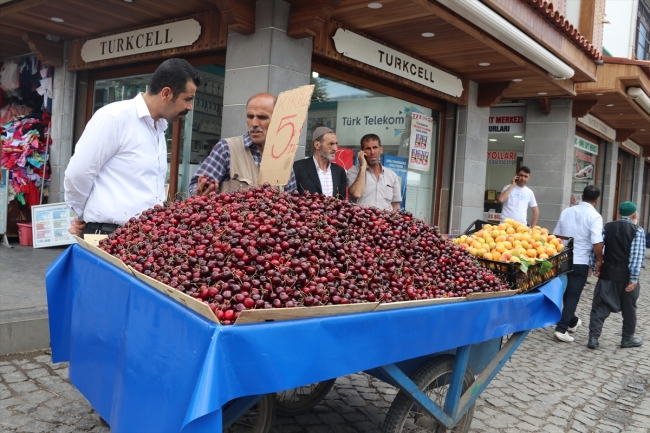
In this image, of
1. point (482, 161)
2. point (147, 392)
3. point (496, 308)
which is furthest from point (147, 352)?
point (482, 161)

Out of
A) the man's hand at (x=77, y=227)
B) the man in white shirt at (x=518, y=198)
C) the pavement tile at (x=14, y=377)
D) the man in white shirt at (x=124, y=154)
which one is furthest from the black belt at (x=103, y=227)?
the man in white shirt at (x=518, y=198)

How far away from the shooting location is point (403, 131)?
848 cm

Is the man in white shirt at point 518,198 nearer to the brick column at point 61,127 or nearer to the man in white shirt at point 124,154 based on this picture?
the man in white shirt at point 124,154

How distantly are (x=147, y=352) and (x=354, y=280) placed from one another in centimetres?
82

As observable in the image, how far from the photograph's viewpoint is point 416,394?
7.91 ft

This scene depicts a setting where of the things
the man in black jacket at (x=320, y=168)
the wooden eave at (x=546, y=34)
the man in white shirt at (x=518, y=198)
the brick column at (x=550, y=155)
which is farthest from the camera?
the brick column at (x=550, y=155)

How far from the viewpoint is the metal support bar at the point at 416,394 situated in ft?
7.41

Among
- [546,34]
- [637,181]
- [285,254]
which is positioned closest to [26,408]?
[285,254]

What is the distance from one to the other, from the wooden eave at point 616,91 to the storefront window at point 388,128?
11.6ft

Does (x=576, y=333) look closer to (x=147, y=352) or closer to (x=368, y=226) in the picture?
(x=368, y=226)

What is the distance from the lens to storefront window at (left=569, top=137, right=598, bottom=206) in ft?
42.1

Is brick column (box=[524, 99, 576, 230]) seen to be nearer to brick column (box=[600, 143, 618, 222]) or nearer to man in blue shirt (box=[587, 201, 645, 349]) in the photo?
brick column (box=[600, 143, 618, 222])

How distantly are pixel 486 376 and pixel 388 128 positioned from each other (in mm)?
5805

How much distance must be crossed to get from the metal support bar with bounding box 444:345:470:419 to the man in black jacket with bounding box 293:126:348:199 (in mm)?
2094
